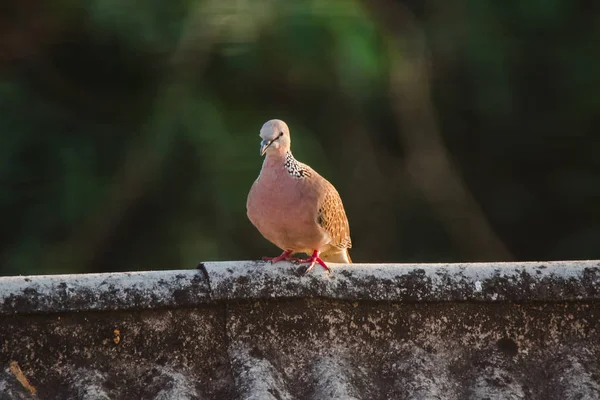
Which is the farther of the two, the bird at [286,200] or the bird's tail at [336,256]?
the bird's tail at [336,256]

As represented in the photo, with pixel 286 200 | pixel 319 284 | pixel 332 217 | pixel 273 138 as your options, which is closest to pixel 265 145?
pixel 273 138

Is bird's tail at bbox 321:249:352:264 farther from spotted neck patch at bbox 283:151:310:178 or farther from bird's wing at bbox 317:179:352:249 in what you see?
spotted neck patch at bbox 283:151:310:178

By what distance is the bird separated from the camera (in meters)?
3.17

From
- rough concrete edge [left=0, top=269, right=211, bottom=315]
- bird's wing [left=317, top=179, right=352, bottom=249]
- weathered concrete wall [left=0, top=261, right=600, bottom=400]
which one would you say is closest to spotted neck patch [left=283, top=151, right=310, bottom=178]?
bird's wing [left=317, top=179, right=352, bottom=249]

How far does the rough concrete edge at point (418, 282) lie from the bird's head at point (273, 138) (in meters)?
0.66

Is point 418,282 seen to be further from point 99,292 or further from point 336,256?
point 336,256

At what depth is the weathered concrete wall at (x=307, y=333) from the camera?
237 centimetres

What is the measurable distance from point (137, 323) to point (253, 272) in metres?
0.32

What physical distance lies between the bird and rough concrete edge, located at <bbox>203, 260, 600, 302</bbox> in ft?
1.67

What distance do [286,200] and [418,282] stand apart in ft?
2.34

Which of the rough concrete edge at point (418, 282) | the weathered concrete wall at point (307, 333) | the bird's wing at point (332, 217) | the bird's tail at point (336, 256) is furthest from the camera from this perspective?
the bird's tail at point (336, 256)

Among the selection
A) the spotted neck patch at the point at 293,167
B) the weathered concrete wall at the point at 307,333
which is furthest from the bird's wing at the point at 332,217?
the weathered concrete wall at the point at 307,333

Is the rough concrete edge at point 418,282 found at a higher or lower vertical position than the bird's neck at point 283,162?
lower

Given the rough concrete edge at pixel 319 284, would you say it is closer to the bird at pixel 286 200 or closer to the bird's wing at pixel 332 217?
the bird at pixel 286 200
